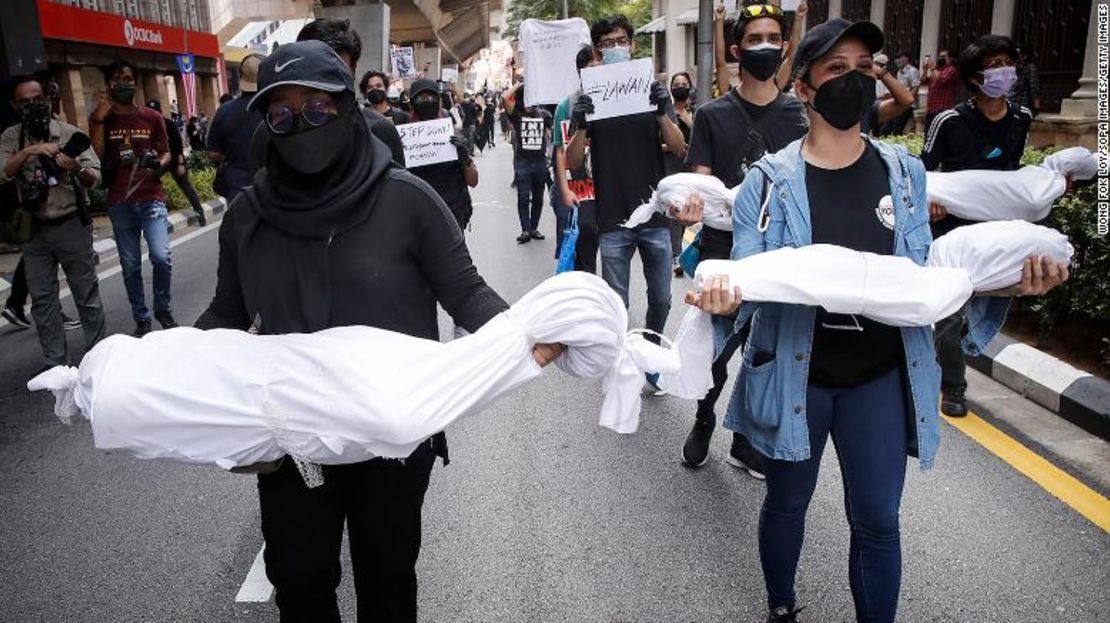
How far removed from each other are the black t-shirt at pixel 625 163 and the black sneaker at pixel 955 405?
5.95 ft

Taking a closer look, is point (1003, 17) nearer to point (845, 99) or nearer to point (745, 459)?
point (745, 459)

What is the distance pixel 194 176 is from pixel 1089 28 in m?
14.5

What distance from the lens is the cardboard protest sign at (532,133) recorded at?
9.62 meters

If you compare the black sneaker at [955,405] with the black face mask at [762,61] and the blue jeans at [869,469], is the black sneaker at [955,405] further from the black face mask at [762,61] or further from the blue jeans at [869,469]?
the blue jeans at [869,469]

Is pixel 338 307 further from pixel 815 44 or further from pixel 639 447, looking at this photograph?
pixel 639 447

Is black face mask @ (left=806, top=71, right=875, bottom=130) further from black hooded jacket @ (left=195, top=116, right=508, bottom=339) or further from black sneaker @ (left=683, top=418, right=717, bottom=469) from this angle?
black sneaker @ (left=683, top=418, right=717, bottom=469)

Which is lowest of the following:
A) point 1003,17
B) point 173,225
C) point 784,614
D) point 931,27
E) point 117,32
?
point 784,614

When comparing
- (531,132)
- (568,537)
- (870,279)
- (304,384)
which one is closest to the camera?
(304,384)

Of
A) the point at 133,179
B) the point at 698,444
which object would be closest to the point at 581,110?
the point at 698,444

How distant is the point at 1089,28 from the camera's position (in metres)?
11.8

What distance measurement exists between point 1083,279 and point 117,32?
26.7m

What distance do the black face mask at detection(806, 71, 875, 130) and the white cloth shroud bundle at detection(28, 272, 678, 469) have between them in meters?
0.90

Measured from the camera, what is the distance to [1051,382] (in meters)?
4.84

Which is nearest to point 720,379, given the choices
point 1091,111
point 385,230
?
point 385,230
